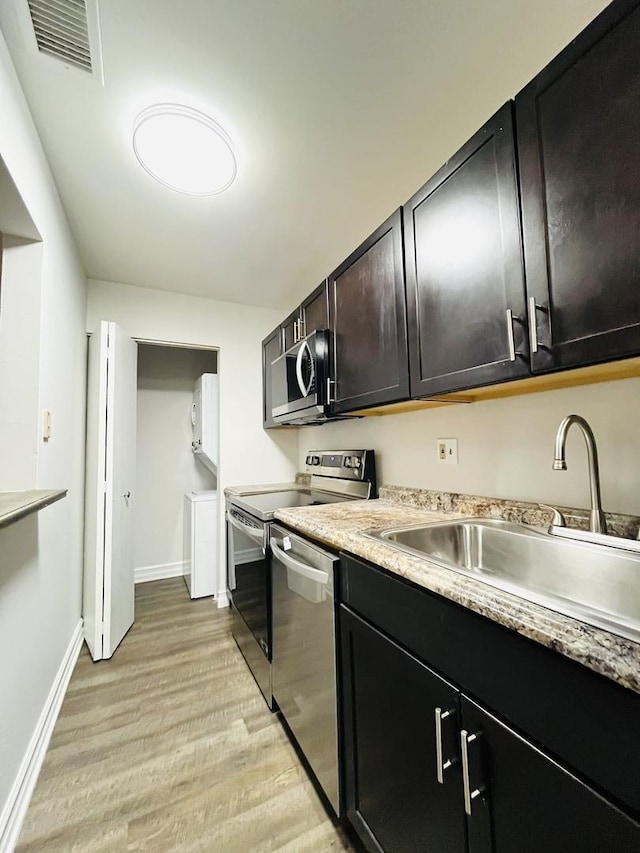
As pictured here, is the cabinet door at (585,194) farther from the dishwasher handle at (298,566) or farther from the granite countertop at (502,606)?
the dishwasher handle at (298,566)

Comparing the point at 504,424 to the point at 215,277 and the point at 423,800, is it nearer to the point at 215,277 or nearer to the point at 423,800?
the point at 423,800

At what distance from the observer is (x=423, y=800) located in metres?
0.75

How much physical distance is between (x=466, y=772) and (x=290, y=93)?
187 cm

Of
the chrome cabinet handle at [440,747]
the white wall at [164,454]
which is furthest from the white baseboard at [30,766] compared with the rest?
the white wall at [164,454]

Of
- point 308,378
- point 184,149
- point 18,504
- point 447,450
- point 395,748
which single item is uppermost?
point 184,149

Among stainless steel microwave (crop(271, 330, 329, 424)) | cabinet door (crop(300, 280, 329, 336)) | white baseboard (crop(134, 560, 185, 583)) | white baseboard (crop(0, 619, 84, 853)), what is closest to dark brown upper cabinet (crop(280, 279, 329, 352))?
cabinet door (crop(300, 280, 329, 336))

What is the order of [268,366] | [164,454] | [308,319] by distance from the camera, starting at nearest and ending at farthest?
[308,319], [268,366], [164,454]

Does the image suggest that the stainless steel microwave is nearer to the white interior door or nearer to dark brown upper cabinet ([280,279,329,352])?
dark brown upper cabinet ([280,279,329,352])

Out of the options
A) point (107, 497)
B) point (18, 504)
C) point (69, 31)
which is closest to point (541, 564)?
point (18, 504)

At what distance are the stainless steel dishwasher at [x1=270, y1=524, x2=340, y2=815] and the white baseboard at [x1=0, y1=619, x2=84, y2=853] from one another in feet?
2.83

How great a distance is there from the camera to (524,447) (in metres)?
1.26

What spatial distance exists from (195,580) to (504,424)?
2.55 metres

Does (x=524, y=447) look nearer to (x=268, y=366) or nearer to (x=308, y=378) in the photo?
(x=308, y=378)

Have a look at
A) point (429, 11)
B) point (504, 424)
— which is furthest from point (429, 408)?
point (429, 11)
